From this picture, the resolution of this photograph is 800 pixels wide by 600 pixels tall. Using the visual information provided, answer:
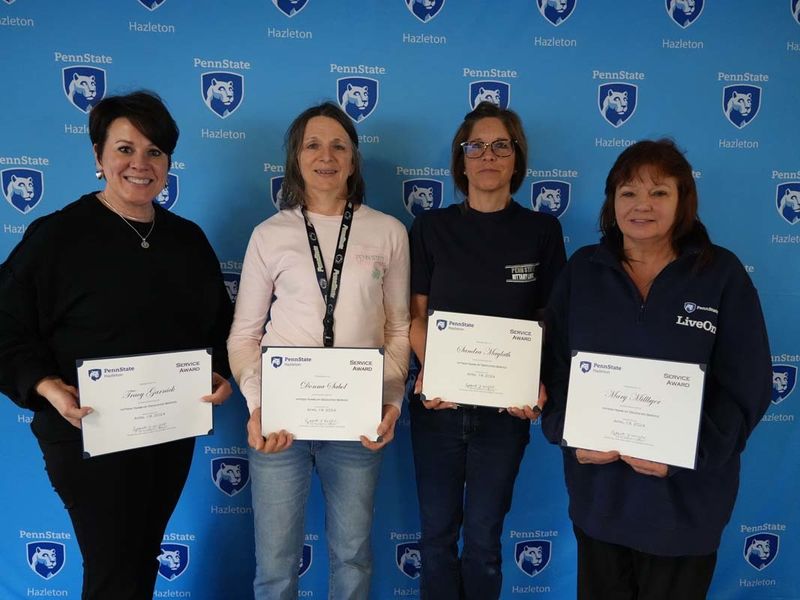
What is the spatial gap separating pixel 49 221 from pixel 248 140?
96 centimetres

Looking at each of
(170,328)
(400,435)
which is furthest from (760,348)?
(170,328)

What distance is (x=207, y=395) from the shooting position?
164 cm

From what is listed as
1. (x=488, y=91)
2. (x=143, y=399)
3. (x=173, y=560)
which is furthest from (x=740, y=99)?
(x=173, y=560)

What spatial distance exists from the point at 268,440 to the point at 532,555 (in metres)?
1.62

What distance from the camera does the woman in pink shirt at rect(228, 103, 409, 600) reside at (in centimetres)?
173

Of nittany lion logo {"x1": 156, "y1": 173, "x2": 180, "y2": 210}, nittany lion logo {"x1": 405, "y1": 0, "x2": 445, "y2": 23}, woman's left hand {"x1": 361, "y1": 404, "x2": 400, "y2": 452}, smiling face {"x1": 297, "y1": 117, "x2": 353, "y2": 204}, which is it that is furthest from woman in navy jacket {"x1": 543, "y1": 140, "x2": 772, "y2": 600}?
nittany lion logo {"x1": 156, "y1": 173, "x2": 180, "y2": 210}

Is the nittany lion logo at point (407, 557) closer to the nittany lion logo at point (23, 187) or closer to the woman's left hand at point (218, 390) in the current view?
the woman's left hand at point (218, 390)

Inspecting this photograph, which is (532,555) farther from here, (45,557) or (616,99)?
(45,557)

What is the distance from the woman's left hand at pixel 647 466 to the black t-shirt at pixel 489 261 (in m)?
0.60

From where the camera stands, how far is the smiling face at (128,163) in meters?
1.57

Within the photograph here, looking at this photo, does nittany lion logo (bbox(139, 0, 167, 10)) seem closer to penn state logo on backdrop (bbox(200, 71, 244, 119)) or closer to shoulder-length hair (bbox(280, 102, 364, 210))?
penn state logo on backdrop (bbox(200, 71, 244, 119))

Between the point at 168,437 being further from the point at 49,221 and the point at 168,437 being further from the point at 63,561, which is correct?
the point at 63,561

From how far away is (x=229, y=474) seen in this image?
2.43 meters

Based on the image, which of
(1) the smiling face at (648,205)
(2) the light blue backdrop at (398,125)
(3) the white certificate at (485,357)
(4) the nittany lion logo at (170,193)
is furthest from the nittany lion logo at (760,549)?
(4) the nittany lion logo at (170,193)
